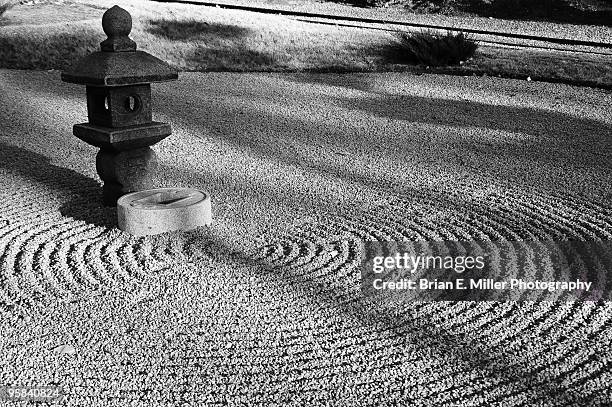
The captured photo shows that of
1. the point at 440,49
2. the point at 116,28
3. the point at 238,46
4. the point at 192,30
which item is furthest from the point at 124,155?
the point at 192,30

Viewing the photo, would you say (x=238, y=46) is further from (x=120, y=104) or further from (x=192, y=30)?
(x=120, y=104)

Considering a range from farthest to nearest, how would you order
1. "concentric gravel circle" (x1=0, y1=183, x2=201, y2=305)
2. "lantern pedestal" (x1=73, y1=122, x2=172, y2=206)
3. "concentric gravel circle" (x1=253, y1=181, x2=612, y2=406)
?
"lantern pedestal" (x1=73, y1=122, x2=172, y2=206)
"concentric gravel circle" (x1=0, y1=183, x2=201, y2=305)
"concentric gravel circle" (x1=253, y1=181, x2=612, y2=406)

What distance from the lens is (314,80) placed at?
669 cm

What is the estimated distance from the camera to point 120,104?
127 inches

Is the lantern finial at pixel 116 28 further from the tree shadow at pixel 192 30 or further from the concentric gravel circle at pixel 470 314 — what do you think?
the tree shadow at pixel 192 30

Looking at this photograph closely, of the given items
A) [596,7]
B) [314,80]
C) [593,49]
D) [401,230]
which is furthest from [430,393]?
[596,7]

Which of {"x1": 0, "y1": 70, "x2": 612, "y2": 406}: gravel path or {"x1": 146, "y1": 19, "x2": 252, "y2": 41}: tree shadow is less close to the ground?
{"x1": 146, "y1": 19, "x2": 252, "y2": 41}: tree shadow

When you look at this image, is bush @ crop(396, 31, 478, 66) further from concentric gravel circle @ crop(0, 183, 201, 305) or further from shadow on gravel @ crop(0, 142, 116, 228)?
concentric gravel circle @ crop(0, 183, 201, 305)

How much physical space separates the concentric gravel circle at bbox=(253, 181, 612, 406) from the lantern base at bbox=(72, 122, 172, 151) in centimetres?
80

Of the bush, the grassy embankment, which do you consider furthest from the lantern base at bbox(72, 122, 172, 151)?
the bush

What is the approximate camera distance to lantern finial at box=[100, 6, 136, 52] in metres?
3.14

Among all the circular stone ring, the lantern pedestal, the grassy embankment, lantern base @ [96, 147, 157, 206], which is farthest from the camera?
the grassy embankment

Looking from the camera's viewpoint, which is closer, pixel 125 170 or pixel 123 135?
pixel 123 135

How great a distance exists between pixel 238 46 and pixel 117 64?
5.55 m
